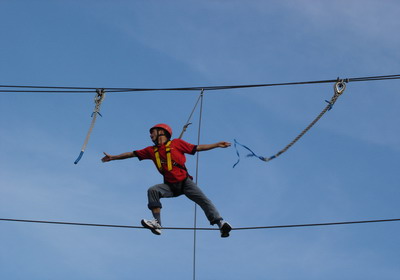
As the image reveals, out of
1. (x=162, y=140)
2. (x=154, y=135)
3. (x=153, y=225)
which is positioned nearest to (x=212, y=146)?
(x=162, y=140)

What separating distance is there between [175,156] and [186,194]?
0.54 meters

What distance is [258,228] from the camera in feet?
31.0

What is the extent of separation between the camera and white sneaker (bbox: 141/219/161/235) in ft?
31.8

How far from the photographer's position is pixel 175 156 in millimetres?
10023

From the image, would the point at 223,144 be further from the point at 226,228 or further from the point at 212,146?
the point at 226,228

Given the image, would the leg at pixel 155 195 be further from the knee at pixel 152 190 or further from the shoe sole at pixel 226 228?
the shoe sole at pixel 226 228

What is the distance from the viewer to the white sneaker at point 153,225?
9.70m

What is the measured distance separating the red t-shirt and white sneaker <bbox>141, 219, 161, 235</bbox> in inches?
24.6

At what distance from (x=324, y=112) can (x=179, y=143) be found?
2.05 metres

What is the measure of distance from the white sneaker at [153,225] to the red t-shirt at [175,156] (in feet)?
2.05

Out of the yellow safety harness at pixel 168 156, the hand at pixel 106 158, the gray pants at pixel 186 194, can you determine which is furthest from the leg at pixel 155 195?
the hand at pixel 106 158

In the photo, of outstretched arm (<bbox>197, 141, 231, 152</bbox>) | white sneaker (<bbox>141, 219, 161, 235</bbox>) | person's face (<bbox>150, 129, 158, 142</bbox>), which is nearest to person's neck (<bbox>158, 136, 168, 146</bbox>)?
person's face (<bbox>150, 129, 158, 142</bbox>)

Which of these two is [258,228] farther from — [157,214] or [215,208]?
[157,214]

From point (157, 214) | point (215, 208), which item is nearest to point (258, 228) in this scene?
point (215, 208)
